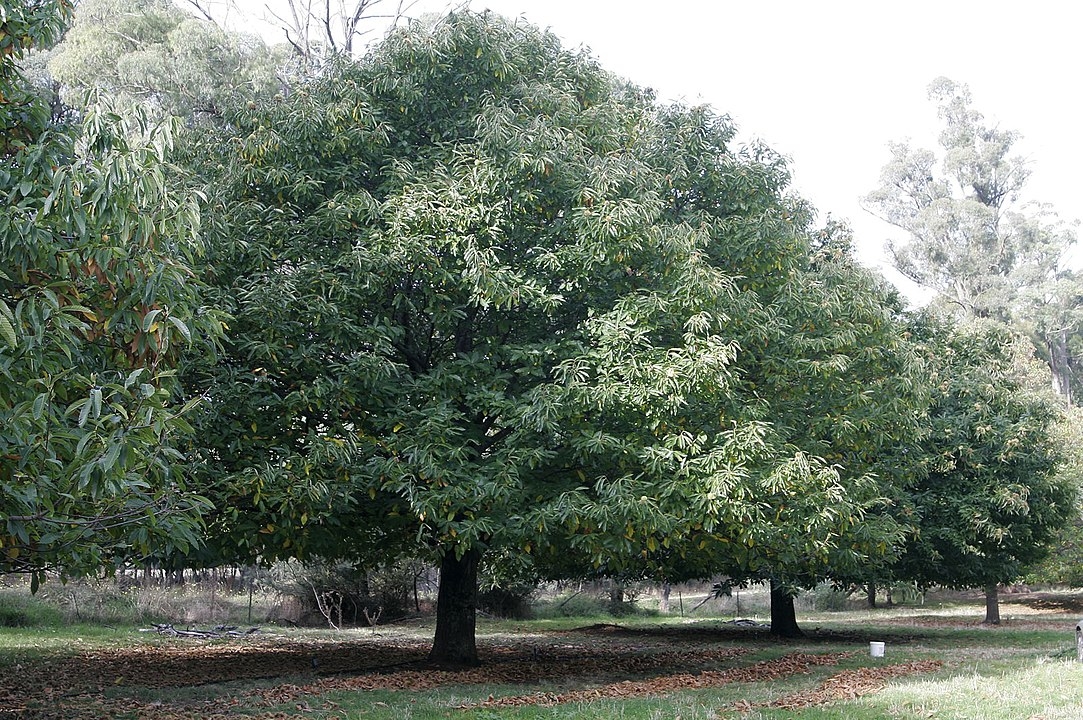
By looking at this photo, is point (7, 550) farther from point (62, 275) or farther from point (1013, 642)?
point (1013, 642)

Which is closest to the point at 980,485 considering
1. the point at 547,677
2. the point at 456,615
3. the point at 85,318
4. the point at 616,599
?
the point at 547,677

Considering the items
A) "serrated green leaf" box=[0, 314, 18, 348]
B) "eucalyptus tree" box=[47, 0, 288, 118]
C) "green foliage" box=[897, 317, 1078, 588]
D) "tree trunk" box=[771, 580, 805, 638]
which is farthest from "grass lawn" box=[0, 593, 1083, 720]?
"eucalyptus tree" box=[47, 0, 288, 118]

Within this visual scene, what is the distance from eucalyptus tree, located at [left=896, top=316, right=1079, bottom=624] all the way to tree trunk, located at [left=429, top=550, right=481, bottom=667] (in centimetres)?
1160

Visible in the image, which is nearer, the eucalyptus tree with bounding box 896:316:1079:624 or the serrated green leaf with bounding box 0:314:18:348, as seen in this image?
the serrated green leaf with bounding box 0:314:18:348

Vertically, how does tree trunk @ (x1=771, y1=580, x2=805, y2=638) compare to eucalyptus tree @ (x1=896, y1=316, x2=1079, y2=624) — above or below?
below

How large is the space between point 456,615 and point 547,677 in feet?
6.52

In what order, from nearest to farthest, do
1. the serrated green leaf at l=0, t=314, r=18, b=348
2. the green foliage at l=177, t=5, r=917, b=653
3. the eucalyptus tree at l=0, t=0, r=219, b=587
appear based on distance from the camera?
the serrated green leaf at l=0, t=314, r=18, b=348 < the eucalyptus tree at l=0, t=0, r=219, b=587 < the green foliage at l=177, t=5, r=917, b=653

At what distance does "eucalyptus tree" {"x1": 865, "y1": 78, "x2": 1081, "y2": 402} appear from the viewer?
48750 mm

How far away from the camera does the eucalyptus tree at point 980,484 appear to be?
22031 mm

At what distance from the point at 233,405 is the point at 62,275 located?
18.2ft

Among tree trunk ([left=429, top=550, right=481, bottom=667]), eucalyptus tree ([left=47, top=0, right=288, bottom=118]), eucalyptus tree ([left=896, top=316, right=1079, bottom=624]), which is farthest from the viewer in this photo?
eucalyptus tree ([left=47, top=0, right=288, bottom=118])

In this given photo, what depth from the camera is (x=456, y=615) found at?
15211mm

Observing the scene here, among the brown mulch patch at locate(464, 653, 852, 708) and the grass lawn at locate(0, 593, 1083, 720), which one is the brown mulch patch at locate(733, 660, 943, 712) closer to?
the grass lawn at locate(0, 593, 1083, 720)

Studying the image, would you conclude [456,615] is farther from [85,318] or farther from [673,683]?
[85,318]
